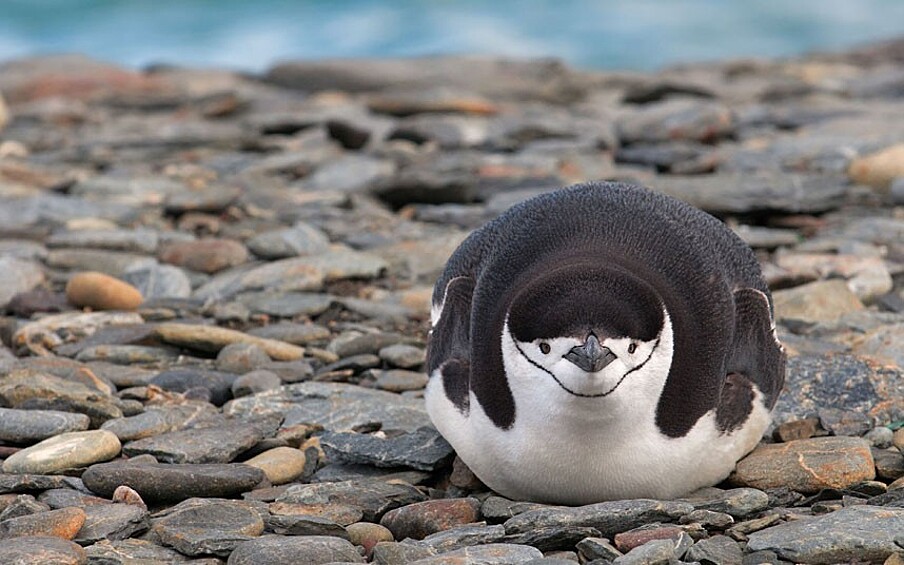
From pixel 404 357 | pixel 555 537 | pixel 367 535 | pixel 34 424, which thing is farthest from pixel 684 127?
pixel 555 537

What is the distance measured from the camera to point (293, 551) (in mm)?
4371

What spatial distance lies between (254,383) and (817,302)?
10.5ft

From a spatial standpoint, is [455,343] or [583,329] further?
[455,343]

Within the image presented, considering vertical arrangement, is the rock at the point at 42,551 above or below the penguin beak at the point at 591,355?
below

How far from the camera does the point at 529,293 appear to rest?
446 cm

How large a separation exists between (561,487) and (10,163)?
9.96 m

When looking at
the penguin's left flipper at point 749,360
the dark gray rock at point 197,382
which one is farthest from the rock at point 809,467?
the dark gray rock at point 197,382

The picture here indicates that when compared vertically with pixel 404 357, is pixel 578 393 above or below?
above

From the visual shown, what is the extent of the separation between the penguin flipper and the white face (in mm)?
556

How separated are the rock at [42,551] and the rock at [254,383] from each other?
222 centimetres

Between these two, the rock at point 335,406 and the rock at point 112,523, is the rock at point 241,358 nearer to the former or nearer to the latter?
the rock at point 335,406

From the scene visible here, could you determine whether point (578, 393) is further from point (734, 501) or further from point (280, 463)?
point (280, 463)

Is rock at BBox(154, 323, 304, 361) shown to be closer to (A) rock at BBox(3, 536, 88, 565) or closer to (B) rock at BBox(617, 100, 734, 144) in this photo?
(A) rock at BBox(3, 536, 88, 565)

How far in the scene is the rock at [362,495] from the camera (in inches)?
197
